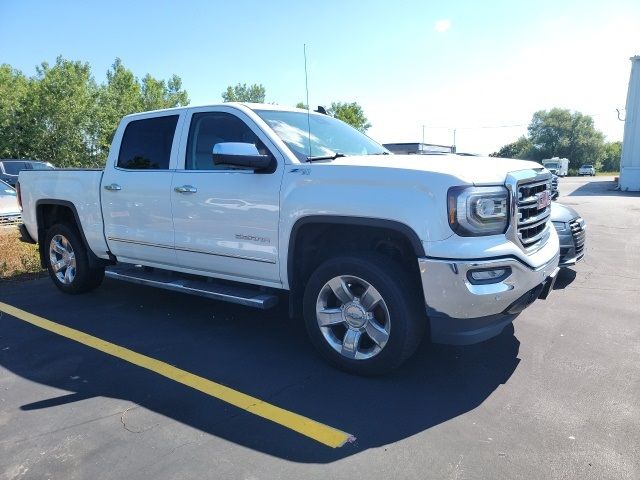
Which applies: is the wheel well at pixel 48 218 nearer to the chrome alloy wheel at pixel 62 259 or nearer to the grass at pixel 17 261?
the chrome alloy wheel at pixel 62 259

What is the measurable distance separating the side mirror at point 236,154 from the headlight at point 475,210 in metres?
1.51

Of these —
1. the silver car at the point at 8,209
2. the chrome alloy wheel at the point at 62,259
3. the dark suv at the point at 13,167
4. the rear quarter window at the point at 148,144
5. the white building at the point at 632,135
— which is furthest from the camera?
the white building at the point at 632,135

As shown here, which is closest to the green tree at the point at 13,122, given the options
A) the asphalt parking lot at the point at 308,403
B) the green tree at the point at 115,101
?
the green tree at the point at 115,101

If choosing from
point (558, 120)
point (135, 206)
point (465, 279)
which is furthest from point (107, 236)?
point (558, 120)

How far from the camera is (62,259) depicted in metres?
6.25

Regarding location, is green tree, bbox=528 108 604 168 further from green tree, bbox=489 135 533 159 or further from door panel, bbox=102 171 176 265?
door panel, bbox=102 171 176 265

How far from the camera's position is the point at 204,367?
4008mm

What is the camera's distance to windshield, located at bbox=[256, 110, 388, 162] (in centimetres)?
426

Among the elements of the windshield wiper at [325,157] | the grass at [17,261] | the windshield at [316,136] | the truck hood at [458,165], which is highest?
the windshield at [316,136]

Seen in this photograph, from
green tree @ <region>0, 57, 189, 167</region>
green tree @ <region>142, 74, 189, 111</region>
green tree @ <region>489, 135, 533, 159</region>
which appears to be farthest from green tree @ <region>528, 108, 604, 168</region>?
green tree @ <region>0, 57, 189, 167</region>

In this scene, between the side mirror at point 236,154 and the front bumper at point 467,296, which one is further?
the side mirror at point 236,154

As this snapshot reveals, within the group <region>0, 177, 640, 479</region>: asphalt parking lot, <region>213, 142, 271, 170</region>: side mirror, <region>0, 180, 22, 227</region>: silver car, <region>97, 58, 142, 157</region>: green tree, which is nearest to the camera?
<region>0, 177, 640, 479</region>: asphalt parking lot

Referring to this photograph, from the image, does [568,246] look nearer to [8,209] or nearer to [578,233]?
[578,233]

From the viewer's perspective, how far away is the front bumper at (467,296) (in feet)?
10.5
